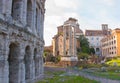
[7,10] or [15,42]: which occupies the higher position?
[7,10]

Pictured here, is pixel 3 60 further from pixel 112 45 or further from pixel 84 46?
pixel 112 45

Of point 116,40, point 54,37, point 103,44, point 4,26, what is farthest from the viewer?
point 103,44

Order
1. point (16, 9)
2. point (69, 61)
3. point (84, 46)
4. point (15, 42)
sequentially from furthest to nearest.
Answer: point (84, 46) → point (69, 61) → point (16, 9) → point (15, 42)

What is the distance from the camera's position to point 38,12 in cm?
3488

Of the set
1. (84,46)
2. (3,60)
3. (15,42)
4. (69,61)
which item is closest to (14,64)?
(15,42)

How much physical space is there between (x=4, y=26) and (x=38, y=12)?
55.9 ft

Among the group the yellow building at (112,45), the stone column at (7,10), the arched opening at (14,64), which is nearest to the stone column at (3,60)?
the stone column at (7,10)

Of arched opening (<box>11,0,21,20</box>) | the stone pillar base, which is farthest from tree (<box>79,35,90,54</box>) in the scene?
arched opening (<box>11,0,21,20</box>)

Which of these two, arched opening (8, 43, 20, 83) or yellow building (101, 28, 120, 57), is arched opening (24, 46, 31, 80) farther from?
yellow building (101, 28, 120, 57)

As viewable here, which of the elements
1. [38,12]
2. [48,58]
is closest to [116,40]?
[48,58]

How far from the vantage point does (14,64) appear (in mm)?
22141

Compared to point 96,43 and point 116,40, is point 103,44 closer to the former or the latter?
point 96,43

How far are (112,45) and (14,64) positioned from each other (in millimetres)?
80262

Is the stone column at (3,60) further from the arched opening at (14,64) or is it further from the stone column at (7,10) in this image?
the arched opening at (14,64)
